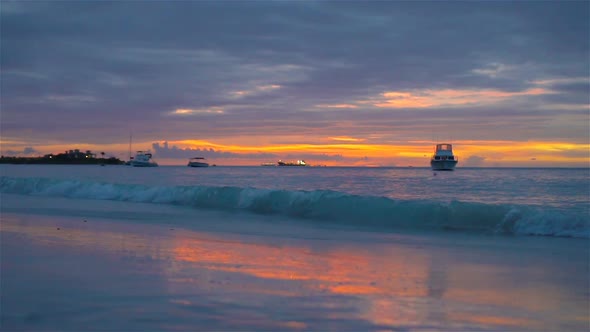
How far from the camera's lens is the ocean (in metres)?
6.23

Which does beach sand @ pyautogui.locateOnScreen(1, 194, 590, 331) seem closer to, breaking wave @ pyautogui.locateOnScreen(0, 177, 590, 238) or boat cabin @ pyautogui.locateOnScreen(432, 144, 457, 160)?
breaking wave @ pyautogui.locateOnScreen(0, 177, 590, 238)

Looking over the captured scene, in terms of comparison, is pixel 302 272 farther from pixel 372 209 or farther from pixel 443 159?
pixel 443 159

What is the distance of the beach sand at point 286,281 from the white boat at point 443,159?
69590 millimetres

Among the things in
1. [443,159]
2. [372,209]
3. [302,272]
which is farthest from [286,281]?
[443,159]

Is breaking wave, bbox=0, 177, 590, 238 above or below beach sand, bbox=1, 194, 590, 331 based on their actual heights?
above

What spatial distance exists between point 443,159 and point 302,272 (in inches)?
3009

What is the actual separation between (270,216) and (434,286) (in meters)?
12.0

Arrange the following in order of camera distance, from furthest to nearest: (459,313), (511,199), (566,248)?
(511,199) < (566,248) < (459,313)

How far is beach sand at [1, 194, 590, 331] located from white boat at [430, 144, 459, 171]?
6959 centimetres

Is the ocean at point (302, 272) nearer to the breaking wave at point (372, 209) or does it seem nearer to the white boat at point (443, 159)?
the breaking wave at point (372, 209)

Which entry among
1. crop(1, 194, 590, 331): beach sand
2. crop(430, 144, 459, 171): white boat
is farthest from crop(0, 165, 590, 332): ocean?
crop(430, 144, 459, 171): white boat

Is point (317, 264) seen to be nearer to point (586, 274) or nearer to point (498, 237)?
point (586, 274)

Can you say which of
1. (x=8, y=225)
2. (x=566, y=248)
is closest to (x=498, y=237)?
(x=566, y=248)

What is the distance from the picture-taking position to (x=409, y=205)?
17.8 m
